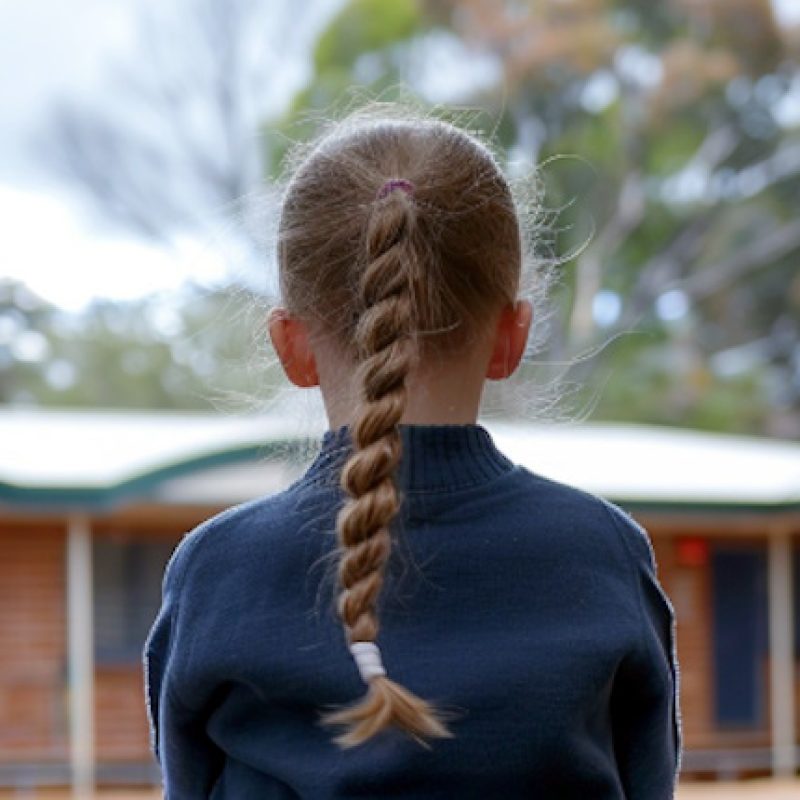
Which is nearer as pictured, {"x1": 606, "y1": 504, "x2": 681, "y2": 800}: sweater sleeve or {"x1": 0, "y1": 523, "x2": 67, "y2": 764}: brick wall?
{"x1": 606, "y1": 504, "x2": 681, "y2": 800}: sweater sleeve

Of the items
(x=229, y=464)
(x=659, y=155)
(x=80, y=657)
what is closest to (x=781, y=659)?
(x=229, y=464)

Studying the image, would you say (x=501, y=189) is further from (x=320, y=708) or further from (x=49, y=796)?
(x=49, y=796)

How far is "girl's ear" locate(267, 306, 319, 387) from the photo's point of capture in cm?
153

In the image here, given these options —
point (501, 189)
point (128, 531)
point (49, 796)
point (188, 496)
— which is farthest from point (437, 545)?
point (128, 531)

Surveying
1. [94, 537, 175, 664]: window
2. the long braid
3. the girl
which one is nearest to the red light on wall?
[94, 537, 175, 664]: window

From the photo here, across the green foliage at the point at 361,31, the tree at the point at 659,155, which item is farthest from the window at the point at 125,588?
the green foliage at the point at 361,31

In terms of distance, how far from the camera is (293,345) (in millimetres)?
1539

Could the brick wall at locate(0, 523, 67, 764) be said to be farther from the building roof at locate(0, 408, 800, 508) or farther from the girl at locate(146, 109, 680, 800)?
the girl at locate(146, 109, 680, 800)

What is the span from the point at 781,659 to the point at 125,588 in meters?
5.11

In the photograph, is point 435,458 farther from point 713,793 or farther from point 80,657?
point 80,657

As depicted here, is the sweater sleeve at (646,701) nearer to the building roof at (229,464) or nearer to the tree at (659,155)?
the building roof at (229,464)

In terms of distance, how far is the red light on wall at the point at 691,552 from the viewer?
1238cm

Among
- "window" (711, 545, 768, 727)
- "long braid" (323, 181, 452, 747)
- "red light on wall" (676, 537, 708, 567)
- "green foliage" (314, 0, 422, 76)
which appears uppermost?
"green foliage" (314, 0, 422, 76)

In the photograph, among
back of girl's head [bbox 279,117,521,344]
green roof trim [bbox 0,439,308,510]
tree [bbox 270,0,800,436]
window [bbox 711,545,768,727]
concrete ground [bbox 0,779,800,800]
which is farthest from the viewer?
tree [bbox 270,0,800,436]
